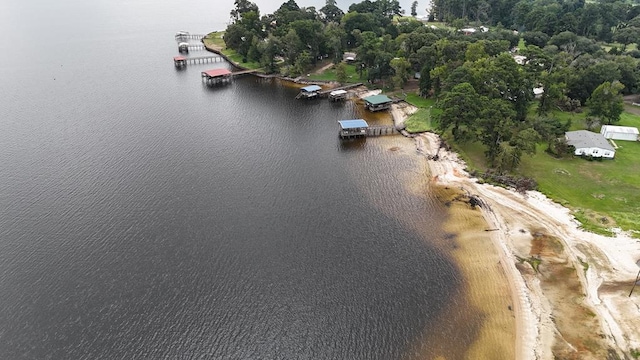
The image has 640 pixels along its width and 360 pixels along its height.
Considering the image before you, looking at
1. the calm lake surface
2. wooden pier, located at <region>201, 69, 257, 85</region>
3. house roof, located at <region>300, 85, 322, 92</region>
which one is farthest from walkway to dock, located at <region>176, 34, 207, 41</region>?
house roof, located at <region>300, 85, 322, 92</region>

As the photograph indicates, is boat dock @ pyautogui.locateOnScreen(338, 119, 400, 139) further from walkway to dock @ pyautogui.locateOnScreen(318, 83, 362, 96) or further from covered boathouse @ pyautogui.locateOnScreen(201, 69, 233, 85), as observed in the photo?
covered boathouse @ pyautogui.locateOnScreen(201, 69, 233, 85)

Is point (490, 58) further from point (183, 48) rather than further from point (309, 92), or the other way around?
point (183, 48)

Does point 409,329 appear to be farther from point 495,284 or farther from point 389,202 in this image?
point 389,202

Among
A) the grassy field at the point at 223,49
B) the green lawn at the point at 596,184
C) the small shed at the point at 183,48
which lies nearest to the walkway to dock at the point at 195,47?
the grassy field at the point at 223,49

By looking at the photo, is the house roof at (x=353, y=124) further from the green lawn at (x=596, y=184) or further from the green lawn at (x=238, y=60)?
the green lawn at (x=238, y=60)

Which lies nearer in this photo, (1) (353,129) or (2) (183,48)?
(1) (353,129)

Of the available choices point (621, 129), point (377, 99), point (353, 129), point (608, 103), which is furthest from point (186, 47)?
point (621, 129)

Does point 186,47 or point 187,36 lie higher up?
point 187,36
